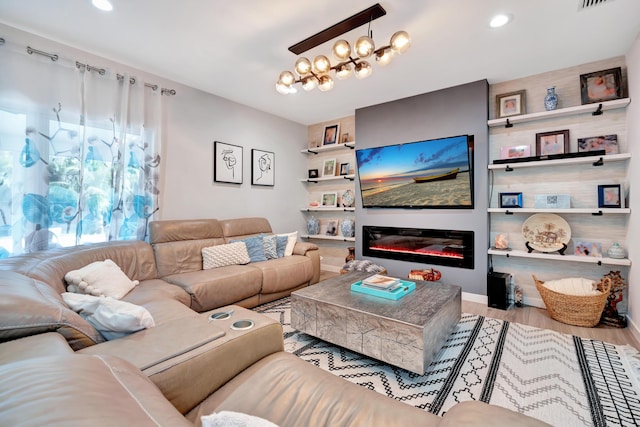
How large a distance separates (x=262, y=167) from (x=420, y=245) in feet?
8.68

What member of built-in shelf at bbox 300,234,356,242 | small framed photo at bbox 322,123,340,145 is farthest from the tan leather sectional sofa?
small framed photo at bbox 322,123,340,145

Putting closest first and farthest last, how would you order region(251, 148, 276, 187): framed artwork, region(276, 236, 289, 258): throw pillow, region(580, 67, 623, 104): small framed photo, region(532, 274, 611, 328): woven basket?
region(532, 274, 611, 328): woven basket
region(580, 67, 623, 104): small framed photo
region(276, 236, 289, 258): throw pillow
region(251, 148, 276, 187): framed artwork

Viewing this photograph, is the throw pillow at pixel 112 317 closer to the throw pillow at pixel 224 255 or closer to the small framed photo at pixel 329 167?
the throw pillow at pixel 224 255

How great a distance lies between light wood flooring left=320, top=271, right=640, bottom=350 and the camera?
237 cm

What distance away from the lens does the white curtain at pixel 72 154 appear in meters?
2.31

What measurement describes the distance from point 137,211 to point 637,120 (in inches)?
193

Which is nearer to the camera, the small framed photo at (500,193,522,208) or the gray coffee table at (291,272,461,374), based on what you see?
the gray coffee table at (291,272,461,374)

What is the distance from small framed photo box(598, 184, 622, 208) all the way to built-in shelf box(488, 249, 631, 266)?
530 mm

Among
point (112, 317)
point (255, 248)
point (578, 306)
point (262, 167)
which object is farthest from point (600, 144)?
point (112, 317)

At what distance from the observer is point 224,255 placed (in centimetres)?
318

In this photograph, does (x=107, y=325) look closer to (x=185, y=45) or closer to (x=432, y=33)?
(x=185, y=45)

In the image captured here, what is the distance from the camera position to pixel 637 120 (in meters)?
2.43

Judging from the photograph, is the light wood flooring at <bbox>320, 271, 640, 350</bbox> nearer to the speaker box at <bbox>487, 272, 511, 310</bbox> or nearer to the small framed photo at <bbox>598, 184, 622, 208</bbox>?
the speaker box at <bbox>487, 272, 511, 310</bbox>

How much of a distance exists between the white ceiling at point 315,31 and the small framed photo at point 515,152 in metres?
0.82
